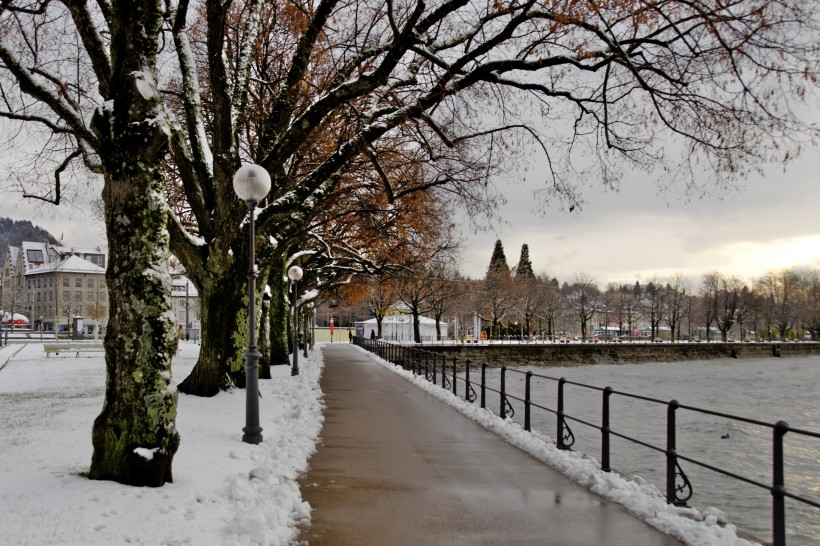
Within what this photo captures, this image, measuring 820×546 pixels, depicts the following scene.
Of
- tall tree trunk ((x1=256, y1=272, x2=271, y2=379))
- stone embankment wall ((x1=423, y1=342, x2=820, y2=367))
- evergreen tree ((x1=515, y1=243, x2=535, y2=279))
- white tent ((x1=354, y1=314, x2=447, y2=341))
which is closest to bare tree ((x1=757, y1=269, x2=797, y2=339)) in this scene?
stone embankment wall ((x1=423, y1=342, x2=820, y2=367))

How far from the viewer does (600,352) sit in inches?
2660

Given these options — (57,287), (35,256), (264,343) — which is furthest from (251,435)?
(35,256)

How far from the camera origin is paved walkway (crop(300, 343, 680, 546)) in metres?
5.46

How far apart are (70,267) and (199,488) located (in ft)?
357

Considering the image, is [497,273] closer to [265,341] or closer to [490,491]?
[265,341]

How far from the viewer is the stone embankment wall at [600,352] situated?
5900 cm

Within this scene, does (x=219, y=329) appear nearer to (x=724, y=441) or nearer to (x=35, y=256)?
(x=724, y=441)

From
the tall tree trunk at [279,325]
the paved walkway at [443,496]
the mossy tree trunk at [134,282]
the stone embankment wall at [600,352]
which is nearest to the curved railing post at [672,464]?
the paved walkway at [443,496]

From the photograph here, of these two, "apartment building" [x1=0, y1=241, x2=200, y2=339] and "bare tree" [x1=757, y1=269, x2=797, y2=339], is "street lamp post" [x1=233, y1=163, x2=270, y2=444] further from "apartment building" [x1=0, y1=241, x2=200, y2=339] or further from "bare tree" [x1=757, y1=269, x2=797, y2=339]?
"bare tree" [x1=757, y1=269, x2=797, y2=339]

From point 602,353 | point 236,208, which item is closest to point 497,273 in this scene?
point 602,353

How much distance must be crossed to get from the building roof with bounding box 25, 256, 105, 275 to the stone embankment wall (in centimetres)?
6927

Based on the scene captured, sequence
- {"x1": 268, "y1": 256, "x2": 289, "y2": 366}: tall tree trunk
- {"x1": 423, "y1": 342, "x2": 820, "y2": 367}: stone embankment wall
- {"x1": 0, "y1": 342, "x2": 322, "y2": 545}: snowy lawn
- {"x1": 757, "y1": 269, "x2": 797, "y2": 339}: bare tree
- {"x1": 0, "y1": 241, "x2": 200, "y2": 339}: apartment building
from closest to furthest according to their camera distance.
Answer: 1. {"x1": 0, "y1": 342, "x2": 322, "y2": 545}: snowy lawn
2. {"x1": 268, "y1": 256, "x2": 289, "y2": 366}: tall tree trunk
3. {"x1": 423, "y1": 342, "x2": 820, "y2": 367}: stone embankment wall
4. {"x1": 0, "y1": 241, "x2": 200, "y2": 339}: apartment building
5. {"x1": 757, "y1": 269, "x2": 797, "y2": 339}: bare tree

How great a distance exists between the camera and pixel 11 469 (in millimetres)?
6441

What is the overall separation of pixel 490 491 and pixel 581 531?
151 cm
